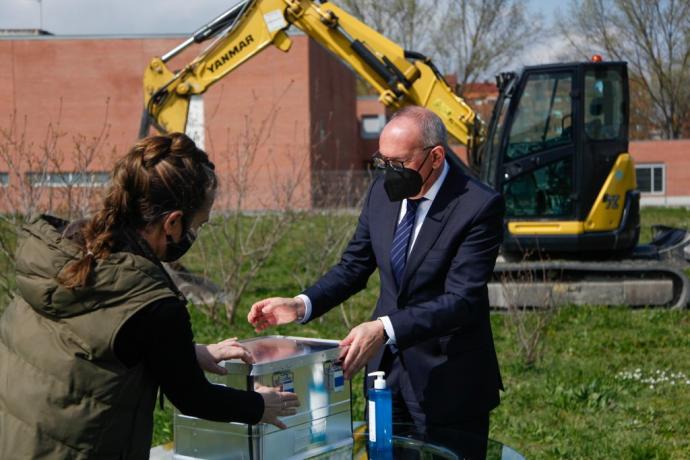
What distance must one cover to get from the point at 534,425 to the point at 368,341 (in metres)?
3.95

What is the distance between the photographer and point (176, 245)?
8.87 feet

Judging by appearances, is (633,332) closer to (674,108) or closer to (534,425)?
(534,425)

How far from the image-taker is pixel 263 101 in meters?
A: 34.2

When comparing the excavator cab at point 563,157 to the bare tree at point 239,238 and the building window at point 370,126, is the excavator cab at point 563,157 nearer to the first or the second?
the bare tree at point 239,238

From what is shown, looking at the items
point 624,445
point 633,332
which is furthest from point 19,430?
point 633,332

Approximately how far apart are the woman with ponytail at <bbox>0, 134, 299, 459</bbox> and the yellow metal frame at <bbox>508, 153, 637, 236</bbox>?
967 centimetres

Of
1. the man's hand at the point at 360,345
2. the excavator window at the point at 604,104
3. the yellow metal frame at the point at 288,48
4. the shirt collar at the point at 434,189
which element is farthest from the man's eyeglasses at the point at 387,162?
the excavator window at the point at 604,104

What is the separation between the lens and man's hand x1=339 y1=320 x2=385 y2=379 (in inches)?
129

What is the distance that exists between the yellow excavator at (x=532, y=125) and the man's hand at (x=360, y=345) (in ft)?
26.9

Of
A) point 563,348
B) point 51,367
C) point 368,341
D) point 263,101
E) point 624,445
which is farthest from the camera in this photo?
point 263,101

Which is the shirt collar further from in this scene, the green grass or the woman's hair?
the green grass

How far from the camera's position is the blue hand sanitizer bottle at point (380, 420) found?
337 cm

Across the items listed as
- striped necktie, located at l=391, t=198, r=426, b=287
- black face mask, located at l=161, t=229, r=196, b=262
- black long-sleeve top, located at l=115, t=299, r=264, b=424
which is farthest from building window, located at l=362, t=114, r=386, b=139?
black long-sleeve top, located at l=115, t=299, r=264, b=424

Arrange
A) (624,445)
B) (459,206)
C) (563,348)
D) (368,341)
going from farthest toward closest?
(563,348) < (624,445) < (459,206) < (368,341)
